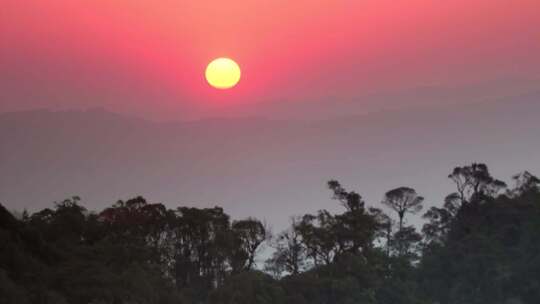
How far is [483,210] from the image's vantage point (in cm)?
9869

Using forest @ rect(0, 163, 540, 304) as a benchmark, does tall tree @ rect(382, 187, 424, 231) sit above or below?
above

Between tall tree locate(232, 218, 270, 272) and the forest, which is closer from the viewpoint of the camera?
the forest

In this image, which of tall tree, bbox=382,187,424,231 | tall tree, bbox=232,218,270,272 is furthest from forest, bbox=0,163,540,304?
tall tree, bbox=382,187,424,231

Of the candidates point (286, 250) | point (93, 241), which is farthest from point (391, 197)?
point (93, 241)

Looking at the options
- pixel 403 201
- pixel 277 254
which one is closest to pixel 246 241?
pixel 277 254

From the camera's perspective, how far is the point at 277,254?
81875 mm

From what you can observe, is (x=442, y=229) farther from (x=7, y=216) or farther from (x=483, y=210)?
(x=7, y=216)

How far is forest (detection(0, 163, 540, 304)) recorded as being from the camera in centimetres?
4975

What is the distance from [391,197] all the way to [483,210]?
2095 cm

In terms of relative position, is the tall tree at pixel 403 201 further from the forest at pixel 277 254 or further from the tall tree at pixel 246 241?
the tall tree at pixel 246 241

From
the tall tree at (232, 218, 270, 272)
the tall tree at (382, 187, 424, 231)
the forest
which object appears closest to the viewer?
the forest

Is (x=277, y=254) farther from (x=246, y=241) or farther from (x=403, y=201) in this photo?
(x=403, y=201)

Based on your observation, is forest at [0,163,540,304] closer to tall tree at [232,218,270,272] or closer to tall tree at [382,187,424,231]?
tall tree at [232,218,270,272]

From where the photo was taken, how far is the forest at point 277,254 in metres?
49.8
